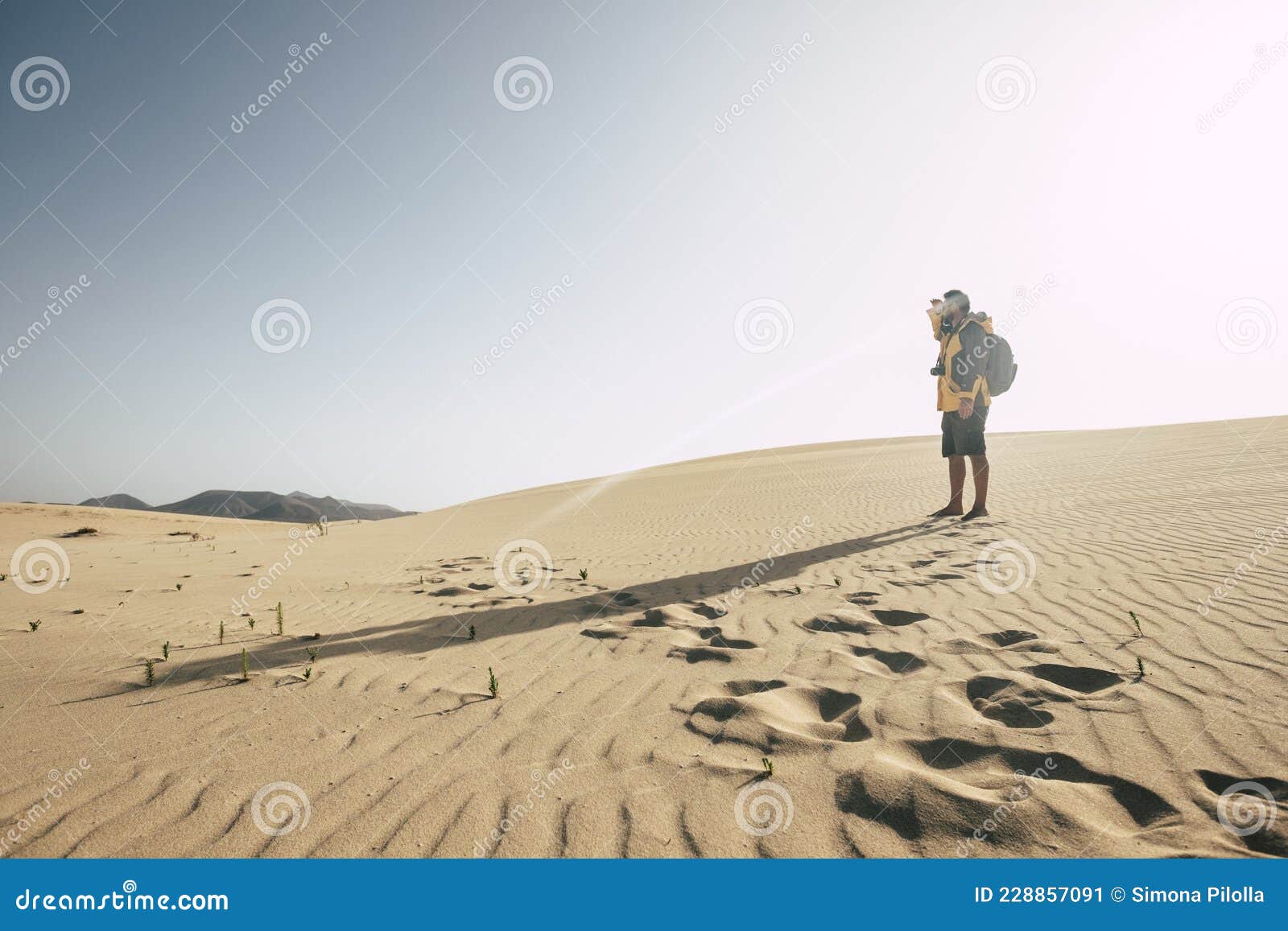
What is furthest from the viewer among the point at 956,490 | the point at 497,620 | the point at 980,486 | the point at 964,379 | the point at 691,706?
the point at 956,490

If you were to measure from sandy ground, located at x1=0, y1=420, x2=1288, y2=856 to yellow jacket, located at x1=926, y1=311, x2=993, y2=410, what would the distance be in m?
2.30

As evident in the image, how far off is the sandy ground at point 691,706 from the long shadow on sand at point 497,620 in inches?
1.6

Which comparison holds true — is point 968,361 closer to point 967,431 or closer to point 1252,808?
point 967,431

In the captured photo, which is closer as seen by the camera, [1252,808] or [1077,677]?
[1252,808]

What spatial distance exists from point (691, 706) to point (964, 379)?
300 inches

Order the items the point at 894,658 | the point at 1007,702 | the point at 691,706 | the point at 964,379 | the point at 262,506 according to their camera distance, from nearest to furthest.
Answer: the point at 1007,702
the point at 691,706
the point at 894,658
the point at 964,379
the point at 262,506

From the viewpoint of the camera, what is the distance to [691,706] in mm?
3428

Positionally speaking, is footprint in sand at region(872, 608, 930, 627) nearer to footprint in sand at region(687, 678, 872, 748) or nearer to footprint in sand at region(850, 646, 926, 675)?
footprint in sand at region(850, 646, 926, 675)

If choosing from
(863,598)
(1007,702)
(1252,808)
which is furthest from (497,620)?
(1252,808)

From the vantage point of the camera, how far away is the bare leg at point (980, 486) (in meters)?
9.26

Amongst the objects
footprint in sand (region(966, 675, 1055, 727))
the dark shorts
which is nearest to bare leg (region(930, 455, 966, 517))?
the dark shorts

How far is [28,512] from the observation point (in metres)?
17.7

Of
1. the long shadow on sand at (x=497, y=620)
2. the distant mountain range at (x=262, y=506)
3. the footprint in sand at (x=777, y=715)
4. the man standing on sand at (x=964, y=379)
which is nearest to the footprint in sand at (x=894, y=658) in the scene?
the footprint in sand at (x=777, y=715)

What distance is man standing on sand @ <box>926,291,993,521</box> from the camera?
8992mm
